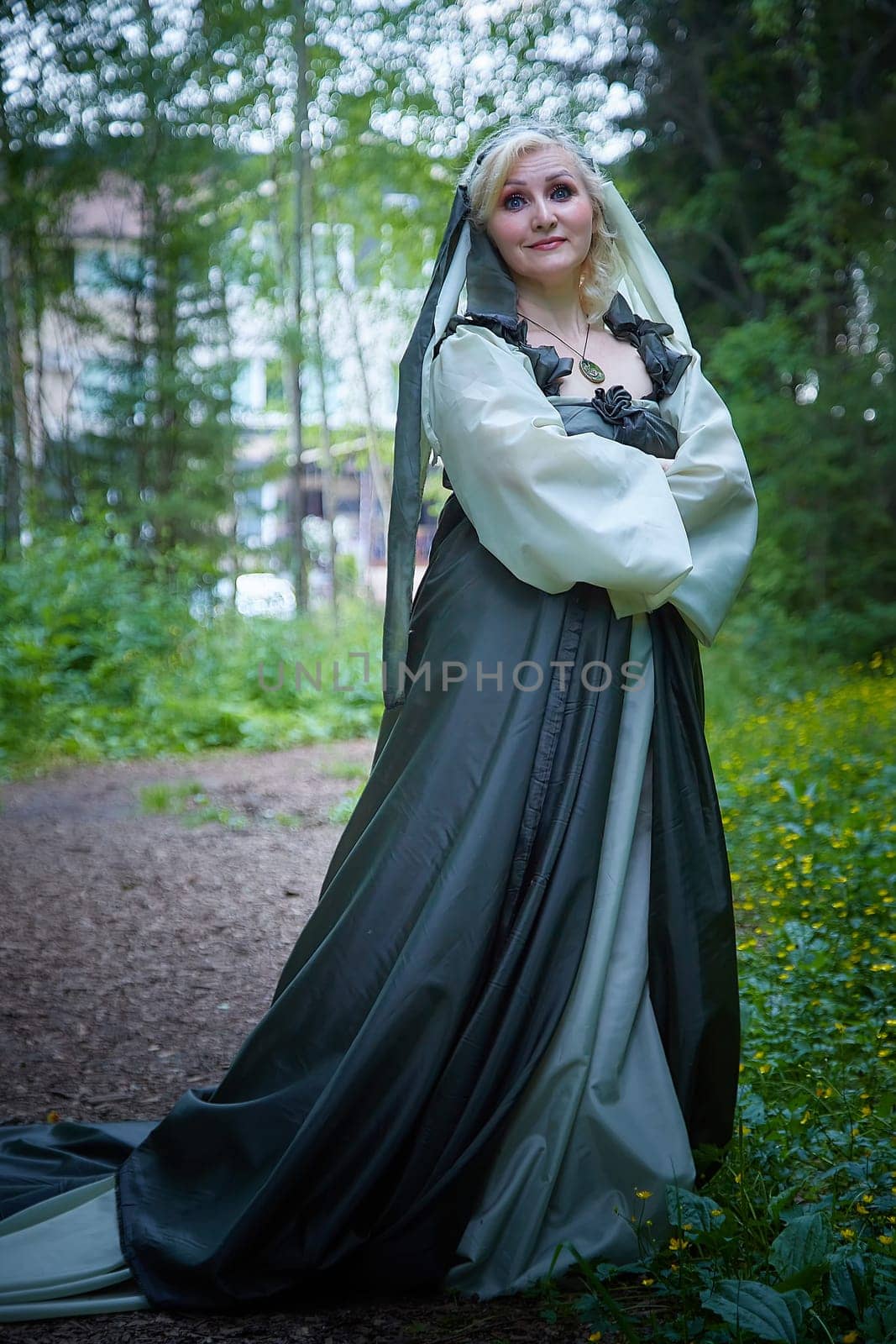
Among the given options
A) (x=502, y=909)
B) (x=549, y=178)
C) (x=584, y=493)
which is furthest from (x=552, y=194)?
(x=502, y=909)

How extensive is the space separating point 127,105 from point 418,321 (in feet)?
27.3

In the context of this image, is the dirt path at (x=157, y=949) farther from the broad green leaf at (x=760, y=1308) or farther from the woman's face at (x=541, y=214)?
the woman's face at (x=541, y=214)

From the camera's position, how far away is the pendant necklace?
198cm

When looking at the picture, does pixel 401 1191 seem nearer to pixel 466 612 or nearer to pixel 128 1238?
pixel 128 1238

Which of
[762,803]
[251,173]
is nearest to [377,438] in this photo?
[251,173]

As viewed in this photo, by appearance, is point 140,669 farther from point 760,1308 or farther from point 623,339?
point 760,1308

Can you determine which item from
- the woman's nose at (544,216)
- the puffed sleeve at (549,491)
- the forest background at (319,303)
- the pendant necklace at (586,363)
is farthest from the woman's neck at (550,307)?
the forest background at (319,303)

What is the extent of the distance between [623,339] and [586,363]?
0.12 metres

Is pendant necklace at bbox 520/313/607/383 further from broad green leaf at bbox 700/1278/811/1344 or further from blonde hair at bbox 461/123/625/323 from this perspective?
broad green leaf at bbox 700/1278/811/1344

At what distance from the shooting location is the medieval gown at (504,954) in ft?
5.57

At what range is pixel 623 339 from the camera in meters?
2.07

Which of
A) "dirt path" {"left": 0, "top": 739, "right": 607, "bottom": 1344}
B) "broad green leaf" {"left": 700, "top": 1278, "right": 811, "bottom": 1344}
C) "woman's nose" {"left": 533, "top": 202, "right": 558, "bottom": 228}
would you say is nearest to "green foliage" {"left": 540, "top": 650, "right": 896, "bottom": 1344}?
"broad green leaf" {"left": 700, "top": 1278, "right": 811, "bottom": 1344}

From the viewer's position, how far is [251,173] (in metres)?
10.1

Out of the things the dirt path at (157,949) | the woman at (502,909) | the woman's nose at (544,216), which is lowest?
the dirt path at (157,949)
